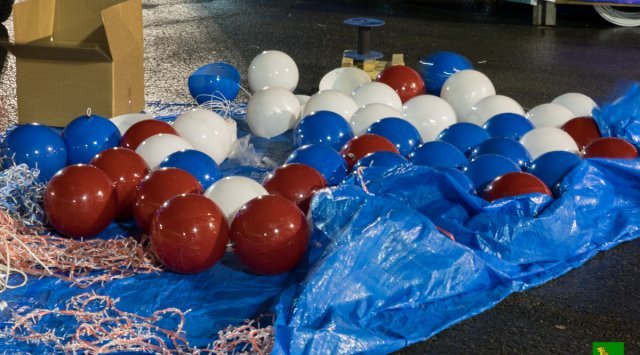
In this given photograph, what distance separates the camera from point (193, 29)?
8094 mm

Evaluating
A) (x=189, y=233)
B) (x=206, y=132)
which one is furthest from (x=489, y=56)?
(x=189, y=233)

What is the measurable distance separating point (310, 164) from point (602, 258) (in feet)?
4.28

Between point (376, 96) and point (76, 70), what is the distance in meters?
1.67

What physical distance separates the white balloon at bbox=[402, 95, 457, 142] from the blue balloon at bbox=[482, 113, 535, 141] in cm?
23

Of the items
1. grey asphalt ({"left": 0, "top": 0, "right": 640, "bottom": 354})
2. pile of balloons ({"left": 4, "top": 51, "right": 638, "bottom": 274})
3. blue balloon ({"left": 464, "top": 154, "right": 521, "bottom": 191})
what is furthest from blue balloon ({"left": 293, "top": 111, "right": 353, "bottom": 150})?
grey asphalt ({"left": 0, "top": 0, "right": 640, "bottom": 354})

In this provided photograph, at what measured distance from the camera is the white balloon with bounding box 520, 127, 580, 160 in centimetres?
422

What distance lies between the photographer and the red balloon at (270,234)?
325 centimetres

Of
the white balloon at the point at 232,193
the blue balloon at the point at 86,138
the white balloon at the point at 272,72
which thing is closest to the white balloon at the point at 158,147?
the blue balloon at the point at 86,138

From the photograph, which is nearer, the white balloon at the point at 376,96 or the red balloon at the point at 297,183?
the red balloon at the point at 297,183

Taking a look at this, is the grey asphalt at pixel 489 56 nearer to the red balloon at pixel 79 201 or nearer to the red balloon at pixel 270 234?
the red balloon at pixel 270 234

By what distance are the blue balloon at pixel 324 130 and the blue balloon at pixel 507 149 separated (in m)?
0.68

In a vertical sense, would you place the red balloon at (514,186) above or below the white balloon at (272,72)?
below

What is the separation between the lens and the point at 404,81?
205 inches

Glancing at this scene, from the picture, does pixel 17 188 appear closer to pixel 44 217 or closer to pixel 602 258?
pixel 44 217
